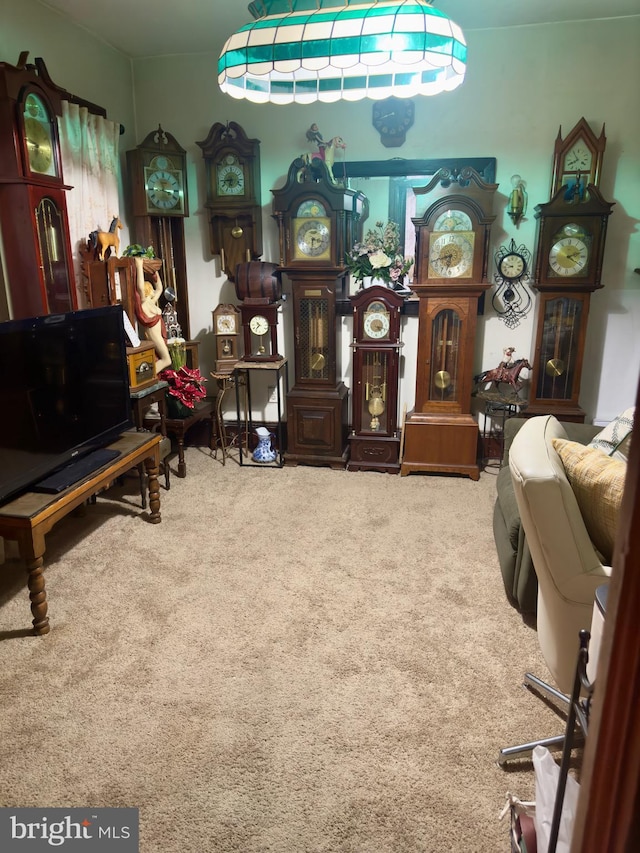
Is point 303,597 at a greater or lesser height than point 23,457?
lesser

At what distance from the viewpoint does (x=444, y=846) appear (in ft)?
4.87

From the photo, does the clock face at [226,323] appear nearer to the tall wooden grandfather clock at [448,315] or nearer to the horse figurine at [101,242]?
the horse figurine at [101,242]

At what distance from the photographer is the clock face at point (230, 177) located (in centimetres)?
403

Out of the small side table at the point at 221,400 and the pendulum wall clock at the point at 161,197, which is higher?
the pendulum wall clock at the point at 161,197

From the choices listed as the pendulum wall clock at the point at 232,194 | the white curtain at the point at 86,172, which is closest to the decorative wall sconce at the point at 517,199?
the pendulum wall clock at the point at 232,194

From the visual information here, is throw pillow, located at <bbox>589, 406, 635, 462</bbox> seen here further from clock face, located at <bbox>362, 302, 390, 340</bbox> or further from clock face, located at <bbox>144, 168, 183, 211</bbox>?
clock face, located at <bbox>144, 168, 183, 211</bbox>

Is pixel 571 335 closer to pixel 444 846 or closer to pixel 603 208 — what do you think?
pixel 603 208

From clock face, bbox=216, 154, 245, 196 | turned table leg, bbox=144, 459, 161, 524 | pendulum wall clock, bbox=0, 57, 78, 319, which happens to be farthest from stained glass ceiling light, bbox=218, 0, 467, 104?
clock face, bbox=216, 154, 245, 196

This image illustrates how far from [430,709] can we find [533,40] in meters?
3.73

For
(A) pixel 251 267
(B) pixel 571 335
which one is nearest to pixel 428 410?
(B) pixel 571 335

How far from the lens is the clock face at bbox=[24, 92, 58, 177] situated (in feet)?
8.95

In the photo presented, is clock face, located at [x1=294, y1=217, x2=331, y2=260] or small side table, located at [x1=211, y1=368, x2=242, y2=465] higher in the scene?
clock face, located at [x1=294, y1=217, x2=331, y2=260]

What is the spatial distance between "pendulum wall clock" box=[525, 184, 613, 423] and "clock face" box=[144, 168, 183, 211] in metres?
2.36
